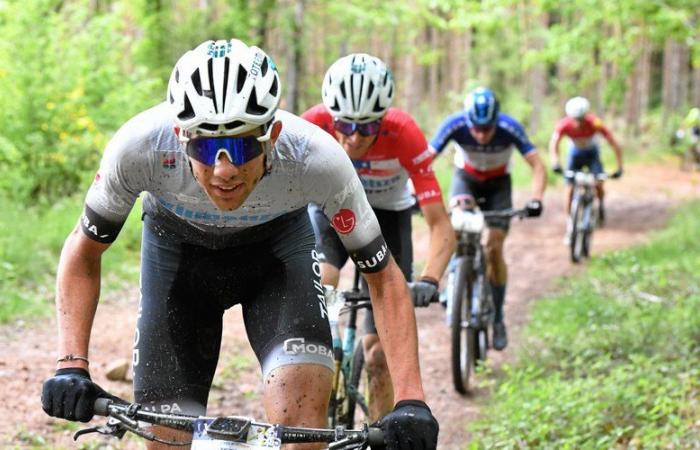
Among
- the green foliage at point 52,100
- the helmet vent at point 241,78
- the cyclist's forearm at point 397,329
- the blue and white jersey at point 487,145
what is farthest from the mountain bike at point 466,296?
the green foliage at point 52,100

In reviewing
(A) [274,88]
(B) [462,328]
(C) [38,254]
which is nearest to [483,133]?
(B) [462,328]

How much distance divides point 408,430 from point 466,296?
4475 mm

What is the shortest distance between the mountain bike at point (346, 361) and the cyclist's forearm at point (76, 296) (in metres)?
1.33

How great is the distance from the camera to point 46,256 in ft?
28.6

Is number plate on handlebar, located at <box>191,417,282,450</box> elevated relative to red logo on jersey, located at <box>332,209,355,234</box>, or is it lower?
lower

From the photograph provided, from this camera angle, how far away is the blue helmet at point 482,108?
25.3 feet

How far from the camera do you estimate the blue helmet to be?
770 centimetres

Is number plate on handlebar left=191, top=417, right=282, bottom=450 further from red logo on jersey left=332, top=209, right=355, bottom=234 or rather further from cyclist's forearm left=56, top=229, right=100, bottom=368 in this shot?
red logo on jersey left=332, top=209, right=355, bottom=234

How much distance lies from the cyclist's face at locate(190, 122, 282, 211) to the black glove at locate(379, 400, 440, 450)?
2.69 ft

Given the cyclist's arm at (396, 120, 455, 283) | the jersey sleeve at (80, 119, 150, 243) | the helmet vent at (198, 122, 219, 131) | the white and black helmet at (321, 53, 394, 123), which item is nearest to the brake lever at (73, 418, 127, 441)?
the jersey sleeve at (80, 119, 150, 243)

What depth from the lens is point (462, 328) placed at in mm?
7043

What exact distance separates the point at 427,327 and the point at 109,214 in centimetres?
623

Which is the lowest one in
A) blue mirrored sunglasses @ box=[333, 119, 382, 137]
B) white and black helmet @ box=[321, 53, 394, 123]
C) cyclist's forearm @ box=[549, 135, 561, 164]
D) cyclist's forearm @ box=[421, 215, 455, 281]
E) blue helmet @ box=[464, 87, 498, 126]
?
cyclist's forearm @ box=[421, 215, 455, 281]

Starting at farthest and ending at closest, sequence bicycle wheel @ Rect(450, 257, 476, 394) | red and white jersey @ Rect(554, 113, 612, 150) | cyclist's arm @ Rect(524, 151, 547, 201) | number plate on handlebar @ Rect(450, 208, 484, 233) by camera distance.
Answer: red and white jersey @ Rect(554, 113, 612, 150) → cyclist's arm @ Rect(524, 151, 547, 201) → number plate on handlebar @ Rect(450, 208, 484, 233) → bicycle wheel @ Rect(450, 257, 476, 394)
